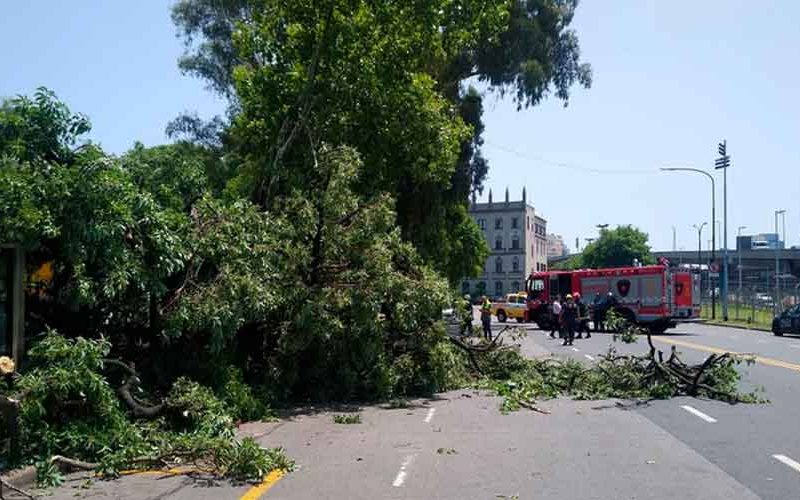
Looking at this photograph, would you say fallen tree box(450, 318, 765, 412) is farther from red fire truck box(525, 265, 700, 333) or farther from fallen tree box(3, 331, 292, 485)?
red fire truck box(525, 265, 700, 333)

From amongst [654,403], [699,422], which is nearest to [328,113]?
[654,403]

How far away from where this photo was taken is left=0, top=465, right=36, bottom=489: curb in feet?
27.2

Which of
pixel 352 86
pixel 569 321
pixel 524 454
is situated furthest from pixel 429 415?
pixel 569 321

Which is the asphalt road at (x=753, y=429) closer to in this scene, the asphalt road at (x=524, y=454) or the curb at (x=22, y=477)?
the asphalt road at (x=524, y=454)

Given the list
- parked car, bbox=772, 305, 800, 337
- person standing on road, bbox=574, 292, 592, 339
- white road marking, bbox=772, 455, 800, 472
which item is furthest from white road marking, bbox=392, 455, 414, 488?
parked car, bbox=772, 305, 800, 337

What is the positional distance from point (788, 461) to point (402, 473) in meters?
4.44

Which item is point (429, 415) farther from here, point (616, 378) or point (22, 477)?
point (22, 477)

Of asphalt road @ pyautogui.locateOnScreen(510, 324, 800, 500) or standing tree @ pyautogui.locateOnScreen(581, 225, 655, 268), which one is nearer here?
asphalt road @ pyautogui.locateOnScreen(510, 324, 800, 500)

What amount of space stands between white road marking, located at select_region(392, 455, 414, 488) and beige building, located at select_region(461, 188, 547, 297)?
124539 mm

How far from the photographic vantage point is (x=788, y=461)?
952 centimetres

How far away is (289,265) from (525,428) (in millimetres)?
5415

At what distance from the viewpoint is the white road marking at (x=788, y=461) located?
9.20m

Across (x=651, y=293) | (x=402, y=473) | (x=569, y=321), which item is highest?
(x=651, y=293)

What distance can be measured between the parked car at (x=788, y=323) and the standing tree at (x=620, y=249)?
72105mm
